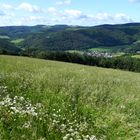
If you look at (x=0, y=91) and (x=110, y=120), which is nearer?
(x=110, y=120)

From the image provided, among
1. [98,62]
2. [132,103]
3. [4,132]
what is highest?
[4,132]

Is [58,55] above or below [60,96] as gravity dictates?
below

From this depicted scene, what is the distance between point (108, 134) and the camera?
829 centimetres

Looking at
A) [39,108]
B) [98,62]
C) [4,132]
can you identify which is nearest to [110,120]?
[39,108]

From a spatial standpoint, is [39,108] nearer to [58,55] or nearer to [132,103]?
[132,103]

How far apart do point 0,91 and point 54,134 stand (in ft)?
11.8

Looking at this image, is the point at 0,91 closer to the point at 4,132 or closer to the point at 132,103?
the point at 4,132

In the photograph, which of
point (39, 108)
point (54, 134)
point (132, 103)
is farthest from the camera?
point (132, 103)

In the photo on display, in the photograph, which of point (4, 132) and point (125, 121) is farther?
point (125, 121)

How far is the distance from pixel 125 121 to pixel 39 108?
230cm

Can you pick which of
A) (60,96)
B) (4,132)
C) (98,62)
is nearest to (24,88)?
(60,96)

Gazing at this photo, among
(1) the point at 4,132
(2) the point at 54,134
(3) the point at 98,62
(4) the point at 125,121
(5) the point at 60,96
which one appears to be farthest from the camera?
(3) the point at 98,62

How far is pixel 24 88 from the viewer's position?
11.9 m

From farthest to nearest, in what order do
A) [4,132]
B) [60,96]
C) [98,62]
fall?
1. [98,62]
2. [60,96]
3. [4,132]
